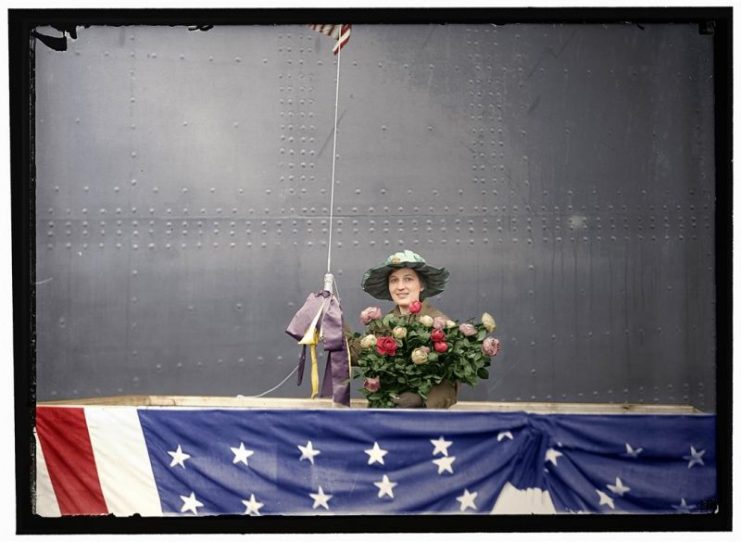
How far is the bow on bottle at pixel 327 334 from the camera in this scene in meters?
7.84

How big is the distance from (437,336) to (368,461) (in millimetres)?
836

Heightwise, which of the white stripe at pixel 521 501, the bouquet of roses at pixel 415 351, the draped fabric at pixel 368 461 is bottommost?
the white stripe at pixel 521 501

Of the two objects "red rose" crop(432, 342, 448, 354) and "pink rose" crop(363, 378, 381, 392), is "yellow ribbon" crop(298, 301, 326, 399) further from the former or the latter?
"red rose" crop(432, 342, 448, 354)

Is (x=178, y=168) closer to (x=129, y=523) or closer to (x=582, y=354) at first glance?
(x=129, y=523)

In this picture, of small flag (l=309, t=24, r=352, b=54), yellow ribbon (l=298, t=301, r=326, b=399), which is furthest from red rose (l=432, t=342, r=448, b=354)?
small flag (l=309, t=24, r=352, b=54)

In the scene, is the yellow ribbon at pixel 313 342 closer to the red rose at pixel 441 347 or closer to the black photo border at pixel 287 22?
the red rose at pixel 441 347

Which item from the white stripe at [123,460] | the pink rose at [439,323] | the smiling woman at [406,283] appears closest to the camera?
the white stripe at [123,460]

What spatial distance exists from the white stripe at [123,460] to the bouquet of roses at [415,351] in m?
1.36

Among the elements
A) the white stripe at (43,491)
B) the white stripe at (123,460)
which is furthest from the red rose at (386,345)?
the white stripe at (43,491)

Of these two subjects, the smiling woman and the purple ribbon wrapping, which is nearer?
the purple ribbon wrapping

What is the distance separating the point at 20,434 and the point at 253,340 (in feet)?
5.15

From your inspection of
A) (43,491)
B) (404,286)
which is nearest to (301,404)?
(404,286)

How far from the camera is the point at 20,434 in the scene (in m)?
7.82

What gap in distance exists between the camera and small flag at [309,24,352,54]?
8.24m
